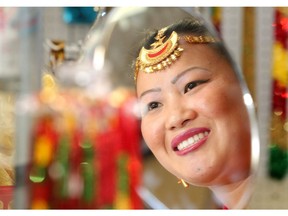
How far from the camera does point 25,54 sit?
1.01 metres

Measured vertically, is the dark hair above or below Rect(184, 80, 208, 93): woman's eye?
above

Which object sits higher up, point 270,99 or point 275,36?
point 275,36

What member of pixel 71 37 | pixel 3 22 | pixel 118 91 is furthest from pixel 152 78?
pixel 3 22

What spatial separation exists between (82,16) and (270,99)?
414mm

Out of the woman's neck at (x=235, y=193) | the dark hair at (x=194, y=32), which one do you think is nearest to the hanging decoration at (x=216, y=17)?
the dark hair at (x=194, y=32)

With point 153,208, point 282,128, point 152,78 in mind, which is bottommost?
point 153,208

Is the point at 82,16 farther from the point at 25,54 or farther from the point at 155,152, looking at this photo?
the point at 155,152

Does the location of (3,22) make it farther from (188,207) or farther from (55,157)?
(188,207)

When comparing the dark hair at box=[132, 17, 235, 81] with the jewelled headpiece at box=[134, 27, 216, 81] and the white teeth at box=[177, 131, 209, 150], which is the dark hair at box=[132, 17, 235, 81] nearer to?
the jewelled headpiece at box=[134, 27, 216, 81]

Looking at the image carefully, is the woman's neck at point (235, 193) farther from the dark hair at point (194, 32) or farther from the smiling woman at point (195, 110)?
the dark hair at point (194, 32)

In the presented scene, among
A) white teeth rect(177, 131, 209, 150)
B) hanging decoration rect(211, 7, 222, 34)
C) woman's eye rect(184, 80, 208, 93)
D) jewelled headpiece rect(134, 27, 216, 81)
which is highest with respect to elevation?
hanging decoration rect(211, 7, 222, 34)

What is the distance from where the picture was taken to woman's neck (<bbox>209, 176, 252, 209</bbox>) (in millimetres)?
973

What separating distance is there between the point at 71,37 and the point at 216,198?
1.42 feet

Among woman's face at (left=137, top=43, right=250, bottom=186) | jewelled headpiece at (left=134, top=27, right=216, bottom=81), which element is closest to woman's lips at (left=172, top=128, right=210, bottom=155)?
woman's face at (left=137, top=43, right=250, bottom=186)
